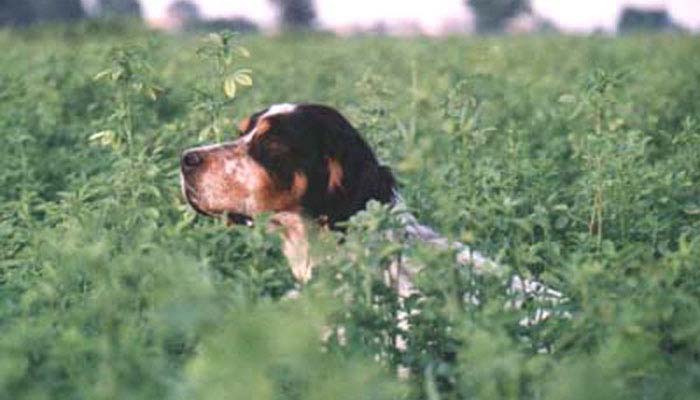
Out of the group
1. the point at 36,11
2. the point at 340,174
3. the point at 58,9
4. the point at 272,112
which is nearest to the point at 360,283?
the point at 340,174

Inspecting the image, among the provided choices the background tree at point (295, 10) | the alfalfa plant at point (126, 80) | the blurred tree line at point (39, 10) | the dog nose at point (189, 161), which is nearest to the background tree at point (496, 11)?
the background tree at point (295, 10)

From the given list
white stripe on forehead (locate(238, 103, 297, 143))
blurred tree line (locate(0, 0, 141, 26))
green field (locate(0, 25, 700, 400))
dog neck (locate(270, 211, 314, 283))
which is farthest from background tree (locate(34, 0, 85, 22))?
dog neck (locate(270, 211, 314, 283))

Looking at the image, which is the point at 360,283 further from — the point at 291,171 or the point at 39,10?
the point at 39,10

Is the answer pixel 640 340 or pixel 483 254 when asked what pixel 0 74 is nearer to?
pixel 483 254

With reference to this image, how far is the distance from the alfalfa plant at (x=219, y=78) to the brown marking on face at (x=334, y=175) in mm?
440

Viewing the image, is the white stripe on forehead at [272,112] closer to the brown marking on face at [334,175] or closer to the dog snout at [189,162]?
the dog snout at [189,162]

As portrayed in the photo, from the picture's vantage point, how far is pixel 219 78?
20.1 feet

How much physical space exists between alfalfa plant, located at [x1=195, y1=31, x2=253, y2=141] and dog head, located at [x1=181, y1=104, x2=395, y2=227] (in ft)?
0.51

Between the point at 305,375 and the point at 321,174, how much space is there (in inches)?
99.8

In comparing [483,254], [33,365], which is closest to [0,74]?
[483,254]

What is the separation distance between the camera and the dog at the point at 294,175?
5.77m

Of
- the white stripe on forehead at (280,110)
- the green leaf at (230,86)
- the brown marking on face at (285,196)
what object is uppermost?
the green leaf at (230,86)

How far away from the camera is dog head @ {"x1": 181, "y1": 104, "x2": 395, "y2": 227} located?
18.9 feet

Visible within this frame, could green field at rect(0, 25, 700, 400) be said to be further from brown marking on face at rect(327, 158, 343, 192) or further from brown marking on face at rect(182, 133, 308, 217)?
brown marking on face at rect(327, 158, 343, 192)
